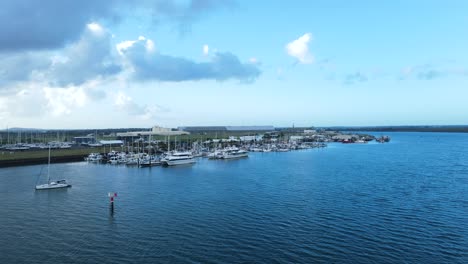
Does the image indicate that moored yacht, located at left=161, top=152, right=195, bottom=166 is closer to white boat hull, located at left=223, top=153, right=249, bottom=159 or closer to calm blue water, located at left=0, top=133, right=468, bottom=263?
white boat hull, located at left=223, top=153, right=249, bottom=159

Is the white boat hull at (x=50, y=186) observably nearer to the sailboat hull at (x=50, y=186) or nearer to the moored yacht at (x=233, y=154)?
the sailboat hull at (x=50, y=186)

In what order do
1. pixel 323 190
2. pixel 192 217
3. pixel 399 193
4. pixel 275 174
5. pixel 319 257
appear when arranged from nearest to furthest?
pixel 319 257, pixel 192 217, pixel 399 193, pixel 323 190, pixel 275 174

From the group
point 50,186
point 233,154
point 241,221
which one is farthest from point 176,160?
point 241,221

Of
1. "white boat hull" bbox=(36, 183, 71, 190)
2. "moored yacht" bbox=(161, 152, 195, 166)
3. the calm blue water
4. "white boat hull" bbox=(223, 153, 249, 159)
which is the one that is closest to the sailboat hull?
"white boat hull" bbox=(36, 183, 71, 190)

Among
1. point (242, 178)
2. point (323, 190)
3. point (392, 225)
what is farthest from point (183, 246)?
point (242, 178)

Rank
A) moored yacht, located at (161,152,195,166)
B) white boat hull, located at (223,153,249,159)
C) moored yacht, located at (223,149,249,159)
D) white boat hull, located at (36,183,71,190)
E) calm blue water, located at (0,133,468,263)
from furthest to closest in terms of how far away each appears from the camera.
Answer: moored yacht, located at (223,149,249,159)
white boat hull, located at (223,153,249,159)
moored yacht, located at (161,152,195,166)
white boat hull, located at (36,183,71,190)
calm blue water, located at (0,133,468,263)

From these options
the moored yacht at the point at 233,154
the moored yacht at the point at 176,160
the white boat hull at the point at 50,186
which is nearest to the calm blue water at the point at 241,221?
the white boat hull at the point at 50,186

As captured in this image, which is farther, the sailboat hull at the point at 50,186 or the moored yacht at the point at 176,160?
the moored yacht at the point at 176,160

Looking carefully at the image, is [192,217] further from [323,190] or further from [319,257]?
[323,190]
